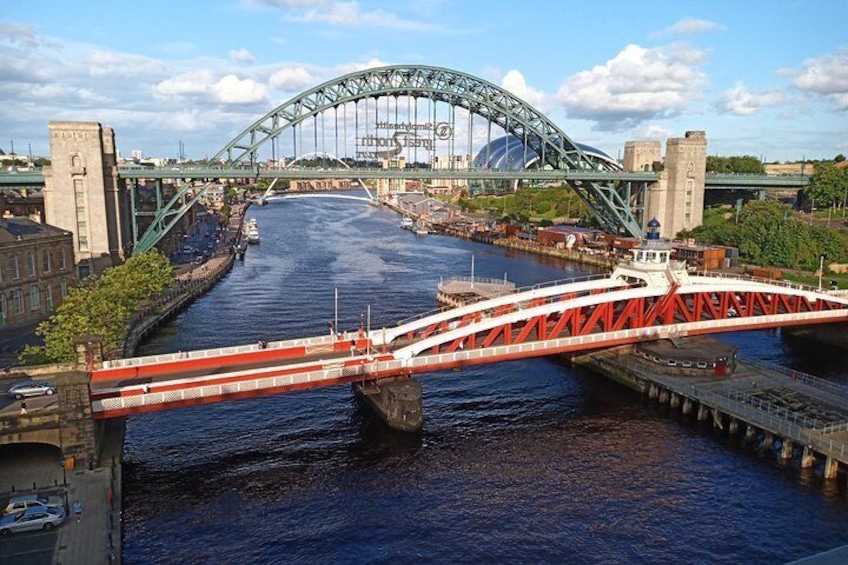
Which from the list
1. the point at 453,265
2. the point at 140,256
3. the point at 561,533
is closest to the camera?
the point at 561,533

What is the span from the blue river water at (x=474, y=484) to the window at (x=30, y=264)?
22.0 m

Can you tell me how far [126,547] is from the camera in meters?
25.7

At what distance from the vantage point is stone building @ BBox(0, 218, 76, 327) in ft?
163

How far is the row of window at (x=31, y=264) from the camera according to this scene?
4984 cm

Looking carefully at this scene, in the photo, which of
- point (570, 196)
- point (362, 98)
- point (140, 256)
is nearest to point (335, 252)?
point (362, 98)

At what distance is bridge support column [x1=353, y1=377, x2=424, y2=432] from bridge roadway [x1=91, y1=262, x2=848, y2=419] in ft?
2.43

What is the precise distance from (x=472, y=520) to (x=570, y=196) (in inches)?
5122

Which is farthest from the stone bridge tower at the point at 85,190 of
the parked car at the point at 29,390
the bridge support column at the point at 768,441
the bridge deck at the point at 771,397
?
the bridge support column at the point at 768,441

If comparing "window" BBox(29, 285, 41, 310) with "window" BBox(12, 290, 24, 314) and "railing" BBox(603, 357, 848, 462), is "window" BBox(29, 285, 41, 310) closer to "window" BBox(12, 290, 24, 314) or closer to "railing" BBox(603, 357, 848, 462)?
"window" BBox(12, 290, 24, 314)

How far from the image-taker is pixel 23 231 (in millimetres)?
52844

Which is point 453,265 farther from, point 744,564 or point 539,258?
point 744,564

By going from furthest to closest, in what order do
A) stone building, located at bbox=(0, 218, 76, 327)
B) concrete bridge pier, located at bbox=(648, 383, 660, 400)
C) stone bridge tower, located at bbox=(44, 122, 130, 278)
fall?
stone bridge tower, located at bbox=(44, 122, 130, 278) < stone building, located at bbox=(0, 218, 76, 327) < concrete bridge pier, located at bbox=(648, 383, 660, 400)

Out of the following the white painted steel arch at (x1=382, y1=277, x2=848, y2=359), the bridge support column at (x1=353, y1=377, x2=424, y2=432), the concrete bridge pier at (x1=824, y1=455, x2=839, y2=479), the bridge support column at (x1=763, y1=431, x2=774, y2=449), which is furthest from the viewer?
the white painted steel arch at (x1=382, y1=277, x2=848, y2=359)

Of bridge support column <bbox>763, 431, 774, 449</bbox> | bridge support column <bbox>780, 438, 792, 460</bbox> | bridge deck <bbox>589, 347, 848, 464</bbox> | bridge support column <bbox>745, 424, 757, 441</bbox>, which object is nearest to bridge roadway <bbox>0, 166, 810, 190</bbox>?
bridge deck <bbox>589, 347, 848, 464</bbox>
